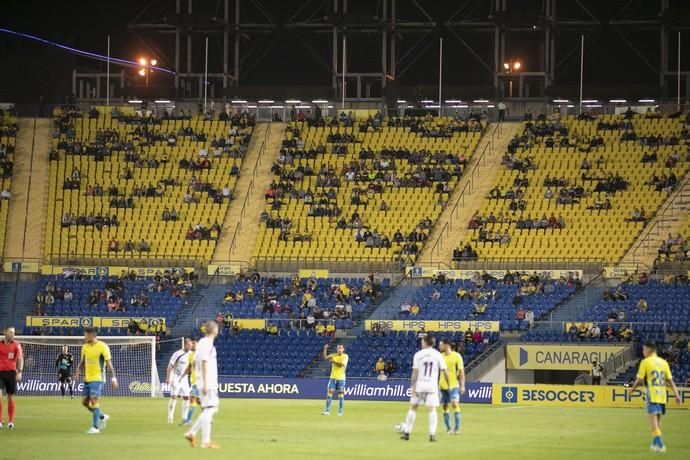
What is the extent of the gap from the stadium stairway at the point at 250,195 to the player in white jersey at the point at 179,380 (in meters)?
28.0

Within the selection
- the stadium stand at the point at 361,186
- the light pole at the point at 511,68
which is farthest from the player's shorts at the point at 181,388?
the light pole at the point at 511,68

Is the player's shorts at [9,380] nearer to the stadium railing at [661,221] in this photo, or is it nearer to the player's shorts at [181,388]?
the player's shorts at [181,388]

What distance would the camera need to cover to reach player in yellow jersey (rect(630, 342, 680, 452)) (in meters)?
22.9

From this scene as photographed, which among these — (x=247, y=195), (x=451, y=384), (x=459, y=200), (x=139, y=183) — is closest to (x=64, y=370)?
(x=451, y=384)

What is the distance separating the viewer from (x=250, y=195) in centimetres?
6425

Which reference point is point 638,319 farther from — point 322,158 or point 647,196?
point 322,158

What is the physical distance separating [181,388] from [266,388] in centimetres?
1652

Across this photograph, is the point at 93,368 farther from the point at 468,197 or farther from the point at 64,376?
the point at 468,197

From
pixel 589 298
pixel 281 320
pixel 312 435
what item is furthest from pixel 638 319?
pixel 312 435

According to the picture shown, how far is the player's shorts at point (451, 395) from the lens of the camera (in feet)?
89.9

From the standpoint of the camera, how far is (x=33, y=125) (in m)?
69.3

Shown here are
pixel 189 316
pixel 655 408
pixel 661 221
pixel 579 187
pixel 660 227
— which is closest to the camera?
pixel 655 408

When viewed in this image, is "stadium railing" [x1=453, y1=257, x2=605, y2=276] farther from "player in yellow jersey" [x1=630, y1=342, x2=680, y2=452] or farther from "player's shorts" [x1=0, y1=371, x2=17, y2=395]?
"player in yellow jersey" [x1=630, y1=342, x2=680, y2=452]

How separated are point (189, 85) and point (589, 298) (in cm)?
3097
